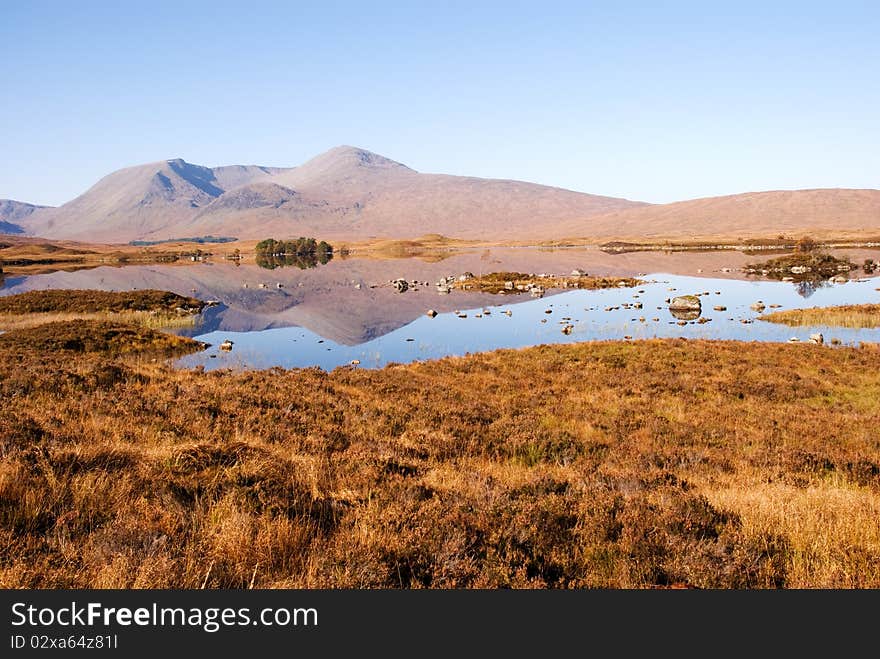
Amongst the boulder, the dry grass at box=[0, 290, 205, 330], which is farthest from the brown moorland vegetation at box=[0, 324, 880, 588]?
the boulder

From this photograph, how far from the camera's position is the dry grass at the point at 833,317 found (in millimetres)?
35094

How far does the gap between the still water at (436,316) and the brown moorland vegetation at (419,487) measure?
13336 mm

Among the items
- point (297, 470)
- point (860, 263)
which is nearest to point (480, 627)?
point (297, 470)

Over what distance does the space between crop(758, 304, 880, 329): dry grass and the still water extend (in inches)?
65.5

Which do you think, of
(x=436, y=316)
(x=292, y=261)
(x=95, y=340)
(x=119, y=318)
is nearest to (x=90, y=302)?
(x=119, y=318)

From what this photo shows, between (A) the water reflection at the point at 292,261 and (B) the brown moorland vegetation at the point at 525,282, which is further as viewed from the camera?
(A) the water reflection at the point at 292,261

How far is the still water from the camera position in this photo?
31.9 metres

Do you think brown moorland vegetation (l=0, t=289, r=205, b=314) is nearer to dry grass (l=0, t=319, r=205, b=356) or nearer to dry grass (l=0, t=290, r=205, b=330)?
dry grass (l=0, t=290, r=205, b=330)

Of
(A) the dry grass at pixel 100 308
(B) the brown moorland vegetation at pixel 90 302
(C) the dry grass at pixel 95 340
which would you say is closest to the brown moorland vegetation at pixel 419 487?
(C) the dry grass at pixel 95 340

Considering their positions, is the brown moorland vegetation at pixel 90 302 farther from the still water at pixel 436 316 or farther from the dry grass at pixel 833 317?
the dry grass at pixel 833 317

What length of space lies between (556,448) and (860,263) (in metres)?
Result: 92.9

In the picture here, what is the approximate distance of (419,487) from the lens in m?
7.62

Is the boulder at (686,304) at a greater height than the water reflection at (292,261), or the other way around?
the water reflection at (292,261)

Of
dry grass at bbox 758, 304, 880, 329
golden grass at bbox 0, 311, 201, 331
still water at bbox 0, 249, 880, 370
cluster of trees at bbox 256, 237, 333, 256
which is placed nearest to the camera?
still water at bbox 0, 249, 880, 370
